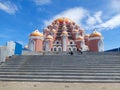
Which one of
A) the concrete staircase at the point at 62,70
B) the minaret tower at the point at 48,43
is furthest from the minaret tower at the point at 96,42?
the concrete staircase at the point at 62,70

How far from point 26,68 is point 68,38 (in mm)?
36115

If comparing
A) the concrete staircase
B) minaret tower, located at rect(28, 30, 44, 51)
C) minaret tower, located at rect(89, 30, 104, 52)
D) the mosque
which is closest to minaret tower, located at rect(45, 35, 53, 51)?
the mosque

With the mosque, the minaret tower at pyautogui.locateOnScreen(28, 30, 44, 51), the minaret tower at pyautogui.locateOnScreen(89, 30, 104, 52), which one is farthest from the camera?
the minaret tower at pyautogui.locateOnScreen(28, 30, 44, 51)

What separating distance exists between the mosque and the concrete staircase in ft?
78.0

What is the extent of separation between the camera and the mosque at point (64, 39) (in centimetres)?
3925

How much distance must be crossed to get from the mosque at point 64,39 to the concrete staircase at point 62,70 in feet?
78.0

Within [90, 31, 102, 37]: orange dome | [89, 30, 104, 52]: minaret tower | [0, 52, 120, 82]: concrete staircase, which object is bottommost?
[0, 52, 120, 82]: concrete staircase

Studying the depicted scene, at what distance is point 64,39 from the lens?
44.8 m

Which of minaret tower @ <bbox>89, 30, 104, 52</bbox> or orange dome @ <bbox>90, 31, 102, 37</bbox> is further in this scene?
orange dome @ <bbox>90, 31, 102, 37</bbox>

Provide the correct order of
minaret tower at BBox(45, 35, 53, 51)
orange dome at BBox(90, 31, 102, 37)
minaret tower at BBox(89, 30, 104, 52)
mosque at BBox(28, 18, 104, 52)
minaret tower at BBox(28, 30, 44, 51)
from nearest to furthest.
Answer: minaret tower at BBox(89, 30, 104, 52) < orange dome at BBox(90, 31, 102, 37) < mosque at BBox(28, 18, 104, 52) < minaret tower at BBox(28, 30, 44, 51) < minaret tower at BBox(45, 35, 53, 51)

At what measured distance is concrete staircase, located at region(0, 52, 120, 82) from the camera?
11.6 meters

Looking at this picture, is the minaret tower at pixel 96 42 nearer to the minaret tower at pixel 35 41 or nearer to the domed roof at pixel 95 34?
the domed roof at pixel 95 34

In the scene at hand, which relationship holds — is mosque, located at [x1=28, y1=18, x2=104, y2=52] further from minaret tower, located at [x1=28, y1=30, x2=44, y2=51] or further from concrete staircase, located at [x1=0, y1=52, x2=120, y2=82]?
concrete staircase, located at [x1=0, y1=52, x2=120, y2=82]

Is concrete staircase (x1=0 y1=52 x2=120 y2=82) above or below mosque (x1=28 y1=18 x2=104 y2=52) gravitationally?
below
